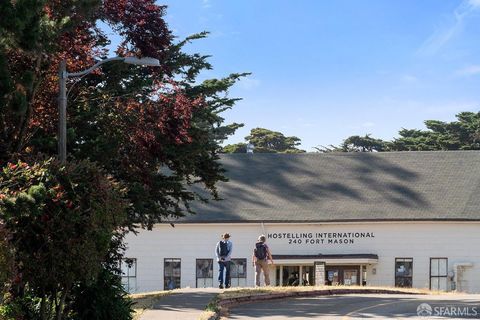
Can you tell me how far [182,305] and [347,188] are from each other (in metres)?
24.7

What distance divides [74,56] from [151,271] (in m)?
23.8

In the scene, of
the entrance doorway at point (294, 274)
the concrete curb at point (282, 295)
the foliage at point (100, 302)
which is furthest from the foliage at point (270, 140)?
the foliage at point (100, 302)

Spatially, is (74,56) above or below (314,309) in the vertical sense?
above

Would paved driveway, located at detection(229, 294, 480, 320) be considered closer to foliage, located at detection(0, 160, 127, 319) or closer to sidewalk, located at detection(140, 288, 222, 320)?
sidewalk, located at detection(140, 288, 222, 320)

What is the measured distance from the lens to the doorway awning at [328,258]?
4000 centimetres

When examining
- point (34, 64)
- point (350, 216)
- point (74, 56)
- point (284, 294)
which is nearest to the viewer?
point (34, 64)

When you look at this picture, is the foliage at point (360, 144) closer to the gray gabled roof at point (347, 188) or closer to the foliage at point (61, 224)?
the gray gabled roof at point (347, 188)

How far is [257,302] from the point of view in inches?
856

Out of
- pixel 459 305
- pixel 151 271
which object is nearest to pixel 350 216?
pixel 151 271

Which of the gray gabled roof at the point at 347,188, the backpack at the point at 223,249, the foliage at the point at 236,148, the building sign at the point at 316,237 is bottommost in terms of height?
the backpack at the point at 223,249

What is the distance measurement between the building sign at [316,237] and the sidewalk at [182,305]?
17.0 m

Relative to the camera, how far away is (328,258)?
40406 mm

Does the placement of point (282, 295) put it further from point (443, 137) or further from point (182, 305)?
point (443, 137)

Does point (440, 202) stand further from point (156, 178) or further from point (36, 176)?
point (36, 176)
